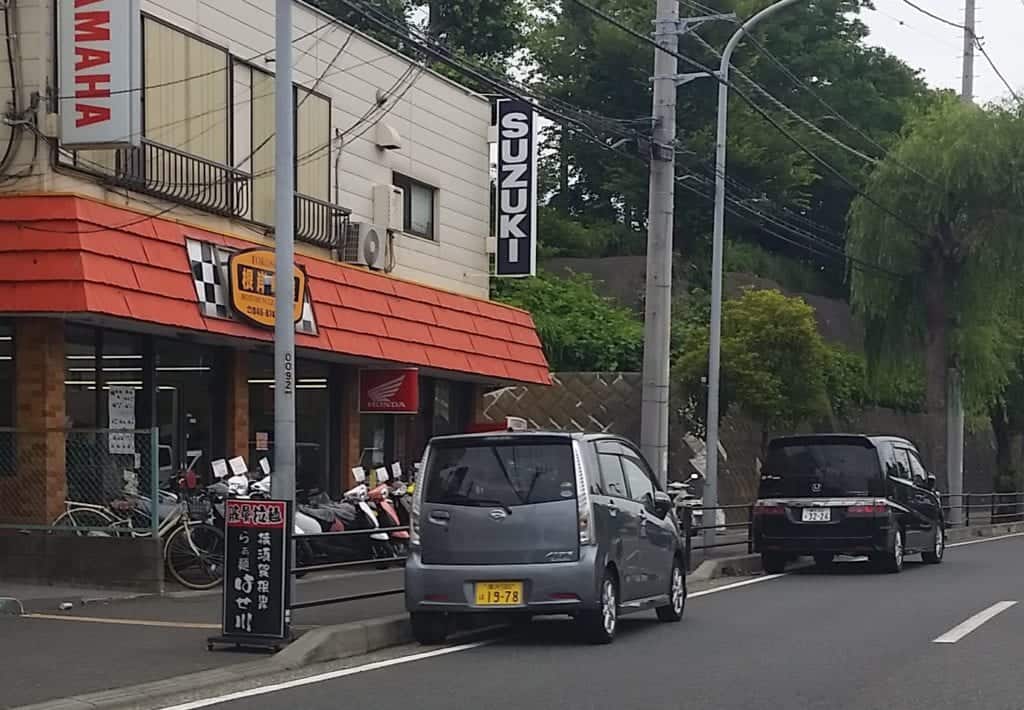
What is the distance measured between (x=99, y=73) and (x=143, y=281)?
2.25 metres

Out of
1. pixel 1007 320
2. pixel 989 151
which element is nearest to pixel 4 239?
pixel 989 151

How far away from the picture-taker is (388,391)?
22.8 metres

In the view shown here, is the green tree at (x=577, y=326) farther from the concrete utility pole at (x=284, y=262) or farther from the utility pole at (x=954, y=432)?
the concrete utility pole at (x=284, y=262)

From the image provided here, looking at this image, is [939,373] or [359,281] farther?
[939,373]

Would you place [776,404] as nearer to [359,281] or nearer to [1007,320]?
[1007,320]

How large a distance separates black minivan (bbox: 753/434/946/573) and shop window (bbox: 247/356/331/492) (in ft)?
20.9

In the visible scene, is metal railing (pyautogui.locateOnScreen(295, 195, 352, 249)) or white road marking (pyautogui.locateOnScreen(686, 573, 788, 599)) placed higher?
metal railing (pyautogui.locateOnScreen(295, 195, 352, 249))

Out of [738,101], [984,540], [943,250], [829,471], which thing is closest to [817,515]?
[829,471]

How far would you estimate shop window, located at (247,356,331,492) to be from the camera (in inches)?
822

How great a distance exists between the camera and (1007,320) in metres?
36.8

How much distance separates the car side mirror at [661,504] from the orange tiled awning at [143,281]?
5.78m

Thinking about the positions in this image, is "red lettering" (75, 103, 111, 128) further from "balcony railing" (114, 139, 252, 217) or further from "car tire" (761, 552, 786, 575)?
"car tire" (761, 552, 786, 575)

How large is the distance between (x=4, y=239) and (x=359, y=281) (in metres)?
6.21

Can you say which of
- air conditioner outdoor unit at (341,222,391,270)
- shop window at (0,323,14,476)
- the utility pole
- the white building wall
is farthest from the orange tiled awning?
the utility pole
